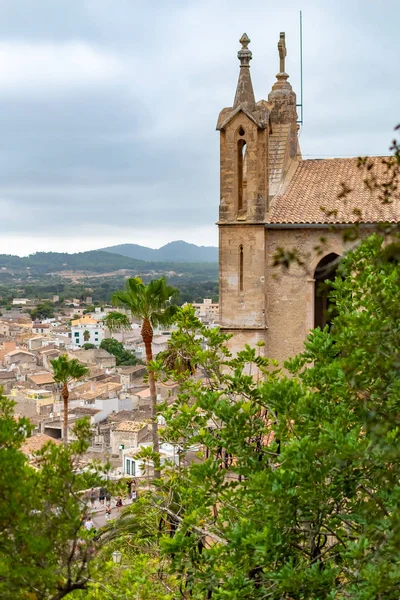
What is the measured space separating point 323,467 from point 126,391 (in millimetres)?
56670

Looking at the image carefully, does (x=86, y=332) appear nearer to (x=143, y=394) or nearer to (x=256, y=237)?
(x=143, y=394)

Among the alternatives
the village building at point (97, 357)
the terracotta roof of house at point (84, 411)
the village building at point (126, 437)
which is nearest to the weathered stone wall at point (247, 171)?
the village building at point (126, 437)

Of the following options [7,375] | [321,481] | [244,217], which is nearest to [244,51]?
[244,217]

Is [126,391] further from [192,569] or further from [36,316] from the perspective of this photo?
[36,316]

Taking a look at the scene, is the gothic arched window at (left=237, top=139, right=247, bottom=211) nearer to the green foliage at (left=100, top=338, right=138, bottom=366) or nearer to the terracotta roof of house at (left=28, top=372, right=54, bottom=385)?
the terracotta roof of house at (left=28, top=372, right=54, bottom=385)

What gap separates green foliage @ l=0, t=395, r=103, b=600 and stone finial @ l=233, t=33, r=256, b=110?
501 inches

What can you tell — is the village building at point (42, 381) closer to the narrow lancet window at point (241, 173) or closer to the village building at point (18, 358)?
the village building at point (18, 358)

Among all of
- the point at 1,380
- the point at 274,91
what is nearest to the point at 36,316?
the point at 1,380

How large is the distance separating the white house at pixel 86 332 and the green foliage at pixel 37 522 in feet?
343

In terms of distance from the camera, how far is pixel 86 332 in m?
112

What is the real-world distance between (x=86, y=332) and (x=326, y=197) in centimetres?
9476

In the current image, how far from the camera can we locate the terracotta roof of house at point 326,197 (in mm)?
17859

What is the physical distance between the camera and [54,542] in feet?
21.5

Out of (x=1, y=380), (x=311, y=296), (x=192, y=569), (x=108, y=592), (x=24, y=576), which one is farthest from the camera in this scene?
(x=1, y=380)
